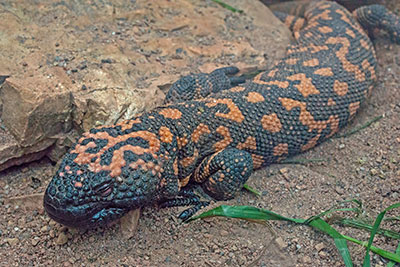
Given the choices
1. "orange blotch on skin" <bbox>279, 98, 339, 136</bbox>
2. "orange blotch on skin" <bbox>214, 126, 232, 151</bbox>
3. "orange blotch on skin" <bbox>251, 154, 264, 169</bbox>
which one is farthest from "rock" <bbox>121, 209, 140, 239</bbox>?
"orange blotch on skin" <bbox>279, 98, 339, 136</bbox>

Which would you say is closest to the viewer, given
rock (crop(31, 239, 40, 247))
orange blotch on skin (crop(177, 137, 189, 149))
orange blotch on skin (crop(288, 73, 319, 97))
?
rock (crop(31, 239, 40, 247))

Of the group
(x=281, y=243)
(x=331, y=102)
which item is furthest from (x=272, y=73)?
(x=281, y=243)

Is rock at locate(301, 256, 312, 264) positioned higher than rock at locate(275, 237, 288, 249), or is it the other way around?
rock at locate(275, 237, 288, 249)

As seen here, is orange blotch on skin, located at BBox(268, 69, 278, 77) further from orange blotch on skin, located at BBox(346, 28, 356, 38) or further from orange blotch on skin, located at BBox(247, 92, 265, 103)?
orange blotch on skin, located at BBox(346, 28, 356, 38)

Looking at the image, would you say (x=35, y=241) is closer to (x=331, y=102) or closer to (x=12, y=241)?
(x=12, y=241)

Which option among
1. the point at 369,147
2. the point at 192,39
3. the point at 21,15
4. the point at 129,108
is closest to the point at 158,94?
the point at 129,108

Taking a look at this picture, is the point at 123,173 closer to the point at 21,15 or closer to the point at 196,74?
the point at 196,74

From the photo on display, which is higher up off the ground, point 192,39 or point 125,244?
point 192,39
